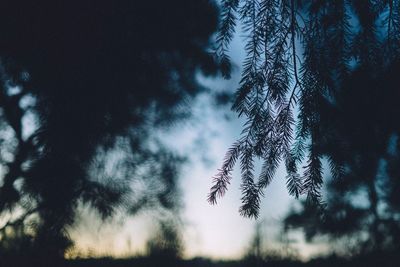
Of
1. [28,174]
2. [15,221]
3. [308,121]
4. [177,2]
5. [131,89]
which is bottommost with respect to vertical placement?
[15,221]

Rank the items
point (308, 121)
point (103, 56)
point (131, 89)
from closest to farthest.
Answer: point (308, 121) → point (103, 56) → point (131, 89)

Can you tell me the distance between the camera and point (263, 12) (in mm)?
1132

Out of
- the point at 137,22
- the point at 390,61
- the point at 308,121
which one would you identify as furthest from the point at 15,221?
the point at 390,61

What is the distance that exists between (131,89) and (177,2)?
565mm

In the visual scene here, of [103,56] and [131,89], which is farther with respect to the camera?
[131,89]

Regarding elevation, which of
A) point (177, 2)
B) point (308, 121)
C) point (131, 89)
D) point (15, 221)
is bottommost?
point (15, 221)

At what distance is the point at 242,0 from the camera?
114cm

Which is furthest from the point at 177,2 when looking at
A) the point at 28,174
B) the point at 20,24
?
the point at 28,174

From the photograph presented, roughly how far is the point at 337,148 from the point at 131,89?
1157 millimetres

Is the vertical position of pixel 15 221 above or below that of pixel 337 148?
below

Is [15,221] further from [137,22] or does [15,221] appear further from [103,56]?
[137,22]

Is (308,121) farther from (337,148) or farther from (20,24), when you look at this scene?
(20,24)

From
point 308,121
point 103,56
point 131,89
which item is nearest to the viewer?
point 308,121

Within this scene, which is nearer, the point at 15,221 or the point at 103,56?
the point at 103,56
